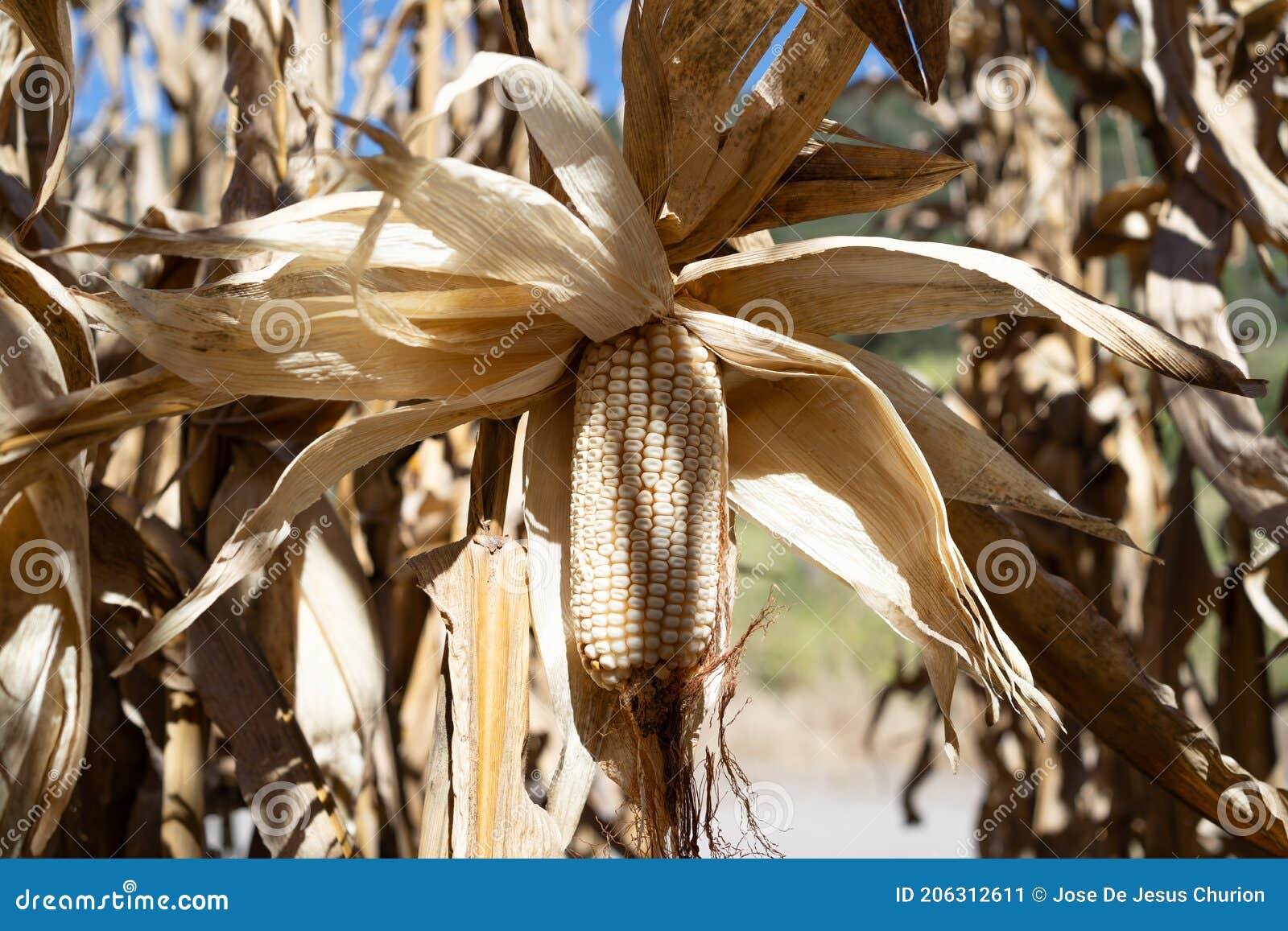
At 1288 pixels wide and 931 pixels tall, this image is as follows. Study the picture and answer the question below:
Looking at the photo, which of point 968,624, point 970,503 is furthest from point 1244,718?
point 968,624

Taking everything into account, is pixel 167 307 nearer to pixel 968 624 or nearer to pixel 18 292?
pixel 18 292

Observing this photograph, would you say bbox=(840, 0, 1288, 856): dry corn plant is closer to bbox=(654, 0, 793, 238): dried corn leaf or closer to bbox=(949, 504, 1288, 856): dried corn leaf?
bbox=(949, 504, 1288, 856): dried corn leaf

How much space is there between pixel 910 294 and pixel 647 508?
319mm

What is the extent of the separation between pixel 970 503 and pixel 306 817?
2.58ft

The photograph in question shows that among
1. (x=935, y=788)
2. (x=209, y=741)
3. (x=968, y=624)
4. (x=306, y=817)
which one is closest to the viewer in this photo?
(x=968, y=624)

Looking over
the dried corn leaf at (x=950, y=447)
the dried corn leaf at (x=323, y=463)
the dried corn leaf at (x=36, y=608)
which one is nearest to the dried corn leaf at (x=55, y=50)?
the dried corn leaf at (x=36, y=608)

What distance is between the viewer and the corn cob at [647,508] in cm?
75

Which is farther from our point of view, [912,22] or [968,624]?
[968,624]

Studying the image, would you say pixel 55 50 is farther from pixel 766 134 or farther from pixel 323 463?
pixel 766 134

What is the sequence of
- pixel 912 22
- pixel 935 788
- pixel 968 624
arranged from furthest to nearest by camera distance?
pixel 935 788 < pixel 968 624 < pixel 912 22

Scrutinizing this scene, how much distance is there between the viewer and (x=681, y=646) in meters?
0.76

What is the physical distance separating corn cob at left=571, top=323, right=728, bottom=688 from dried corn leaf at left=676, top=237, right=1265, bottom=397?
10 cm

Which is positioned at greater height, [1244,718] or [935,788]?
[935,788]

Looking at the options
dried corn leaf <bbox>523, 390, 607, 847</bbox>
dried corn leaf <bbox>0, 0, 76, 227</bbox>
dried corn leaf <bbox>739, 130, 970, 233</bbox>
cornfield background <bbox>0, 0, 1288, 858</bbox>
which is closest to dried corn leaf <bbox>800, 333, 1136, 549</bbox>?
cornfield background <bbox>0, 0, 1288, 858</bbox>
